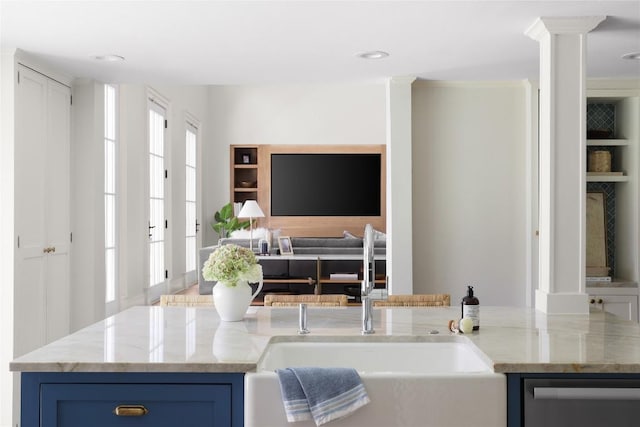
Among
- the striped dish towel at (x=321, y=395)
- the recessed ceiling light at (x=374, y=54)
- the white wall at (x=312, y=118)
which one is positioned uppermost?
the white wall at (x=312, y=118)

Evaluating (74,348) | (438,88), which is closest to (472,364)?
(74,348)

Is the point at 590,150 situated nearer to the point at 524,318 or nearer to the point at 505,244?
→ the point at 505,244

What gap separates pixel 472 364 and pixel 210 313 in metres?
1.24

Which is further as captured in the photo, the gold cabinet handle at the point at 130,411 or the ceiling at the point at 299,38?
the ceiling at the point at 299,38

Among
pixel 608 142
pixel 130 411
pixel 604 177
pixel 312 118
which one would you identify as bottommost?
pixel 130 411

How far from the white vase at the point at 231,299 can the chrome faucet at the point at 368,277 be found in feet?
1.62

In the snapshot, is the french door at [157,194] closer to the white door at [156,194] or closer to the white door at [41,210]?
the white door at [156,194]

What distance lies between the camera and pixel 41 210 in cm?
430

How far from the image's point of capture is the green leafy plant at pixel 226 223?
1039cm

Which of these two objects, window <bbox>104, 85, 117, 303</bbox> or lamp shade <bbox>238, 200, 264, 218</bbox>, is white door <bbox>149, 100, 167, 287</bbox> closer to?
window <bbox>104, 85, 117, 303</bbox>

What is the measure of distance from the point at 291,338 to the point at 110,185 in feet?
14.6

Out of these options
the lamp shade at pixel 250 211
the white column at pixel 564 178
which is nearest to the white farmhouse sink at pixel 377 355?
the white column at pixel 564 178

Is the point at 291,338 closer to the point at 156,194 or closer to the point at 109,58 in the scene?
the point at 109,58

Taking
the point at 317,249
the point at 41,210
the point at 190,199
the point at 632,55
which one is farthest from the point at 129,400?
the point at 190,199
